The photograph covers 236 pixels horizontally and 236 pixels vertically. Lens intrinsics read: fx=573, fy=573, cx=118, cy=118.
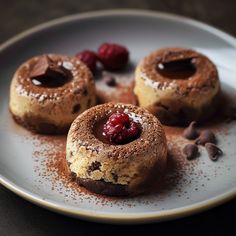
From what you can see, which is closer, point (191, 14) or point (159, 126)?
point (159, 126)

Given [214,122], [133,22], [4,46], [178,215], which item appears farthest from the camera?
[133,22]

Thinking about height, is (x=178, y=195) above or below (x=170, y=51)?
below

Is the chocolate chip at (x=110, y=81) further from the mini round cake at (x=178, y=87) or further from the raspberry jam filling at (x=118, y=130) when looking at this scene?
the raspberry jam filling at (x=118, y=130)

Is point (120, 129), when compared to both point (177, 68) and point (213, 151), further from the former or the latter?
point (177, 68)

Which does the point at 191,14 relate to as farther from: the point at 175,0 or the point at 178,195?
the point at 178,195

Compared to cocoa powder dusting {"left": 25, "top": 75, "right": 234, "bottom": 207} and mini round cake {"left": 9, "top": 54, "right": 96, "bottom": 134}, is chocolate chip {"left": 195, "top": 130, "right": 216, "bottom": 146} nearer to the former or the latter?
cocoa powder dusting {"left": 25, "top": 75, "right": 234, "bottom": 207}

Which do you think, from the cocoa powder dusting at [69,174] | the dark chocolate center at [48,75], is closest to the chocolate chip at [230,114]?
the cocoa powder dusting at [69,174]

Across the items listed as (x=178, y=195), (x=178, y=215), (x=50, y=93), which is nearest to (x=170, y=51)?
(x=50, y=93)

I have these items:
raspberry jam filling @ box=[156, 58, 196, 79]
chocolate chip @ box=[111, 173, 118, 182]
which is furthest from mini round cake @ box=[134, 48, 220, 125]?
chocolate chip @ box=[111, 173, 118, 182]
